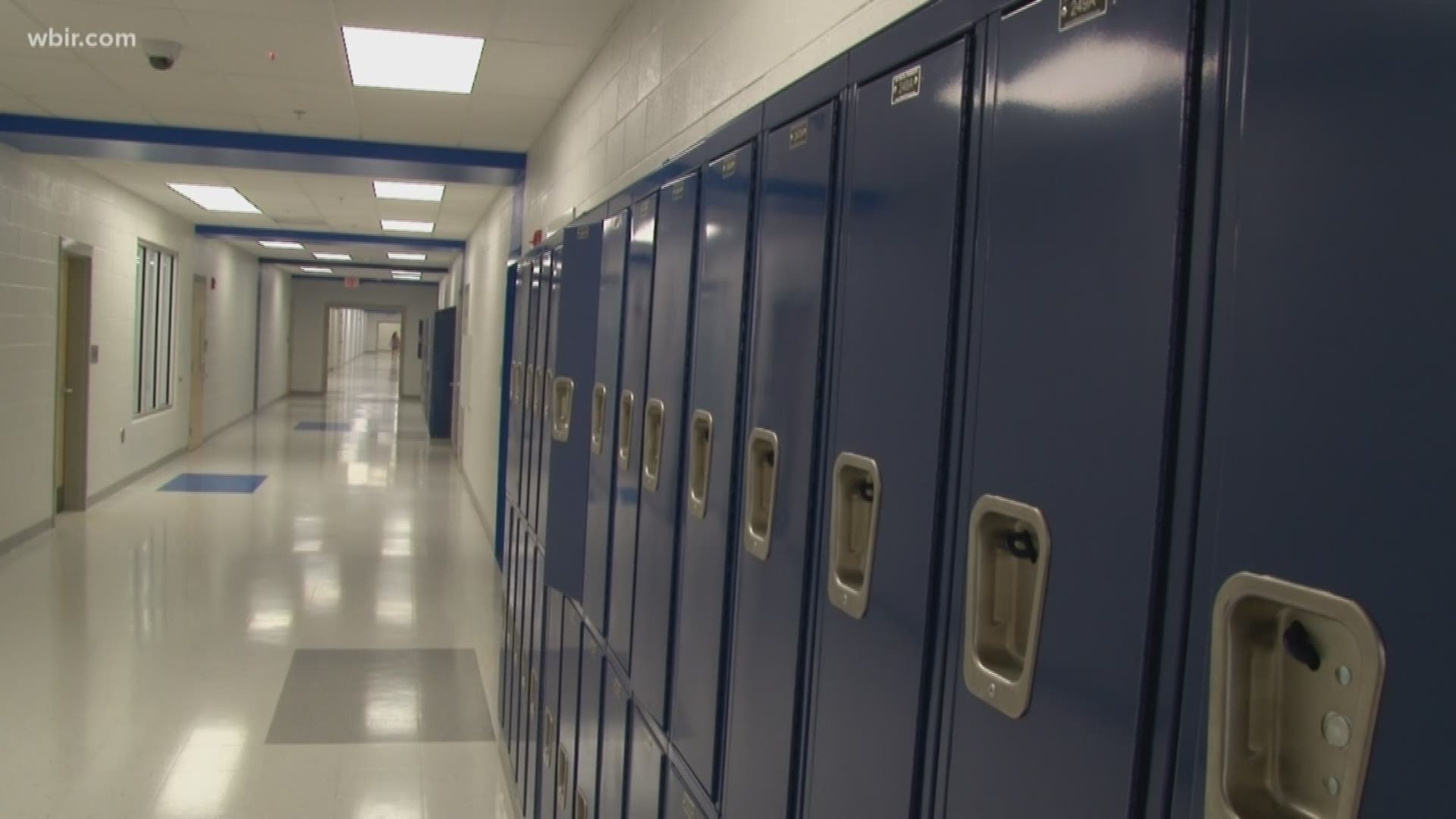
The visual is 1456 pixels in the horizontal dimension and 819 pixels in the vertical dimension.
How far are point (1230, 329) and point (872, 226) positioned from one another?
563mm

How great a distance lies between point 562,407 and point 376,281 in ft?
74.1

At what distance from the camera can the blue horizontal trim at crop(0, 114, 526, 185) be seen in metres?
6.97

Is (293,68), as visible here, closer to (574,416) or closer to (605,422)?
(574,416)

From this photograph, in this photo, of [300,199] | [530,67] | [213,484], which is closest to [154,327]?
[213,484]

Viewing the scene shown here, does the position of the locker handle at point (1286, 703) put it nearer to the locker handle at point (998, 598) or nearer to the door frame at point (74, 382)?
the locker handle at point (998, 598)

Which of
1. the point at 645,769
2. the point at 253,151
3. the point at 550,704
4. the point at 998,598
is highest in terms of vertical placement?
the point at 253,151

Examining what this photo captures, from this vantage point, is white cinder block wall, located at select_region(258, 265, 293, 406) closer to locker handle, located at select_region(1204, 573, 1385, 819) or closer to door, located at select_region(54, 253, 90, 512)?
door, located at select_region(54, 253, 90, 512)

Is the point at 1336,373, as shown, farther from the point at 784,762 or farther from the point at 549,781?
the point at 549,781

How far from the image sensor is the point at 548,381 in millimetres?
3404

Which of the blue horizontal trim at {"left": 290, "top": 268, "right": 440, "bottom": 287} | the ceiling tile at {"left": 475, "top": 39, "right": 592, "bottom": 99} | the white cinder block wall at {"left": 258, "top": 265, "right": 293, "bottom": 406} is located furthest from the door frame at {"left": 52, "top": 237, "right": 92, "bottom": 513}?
the blue horizontal trim at {"left": 290, "top": 268, "right": 440, "bottom": 287}

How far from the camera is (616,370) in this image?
2502 millimetres

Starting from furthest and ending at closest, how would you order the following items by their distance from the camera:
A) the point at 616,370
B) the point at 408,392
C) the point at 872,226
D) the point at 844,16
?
the point at 408,392 → the point at 616,370 → the point at 844,16 → the point at 872,226

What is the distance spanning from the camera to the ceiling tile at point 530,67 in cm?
475

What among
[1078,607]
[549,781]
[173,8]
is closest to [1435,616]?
[1078,607]
